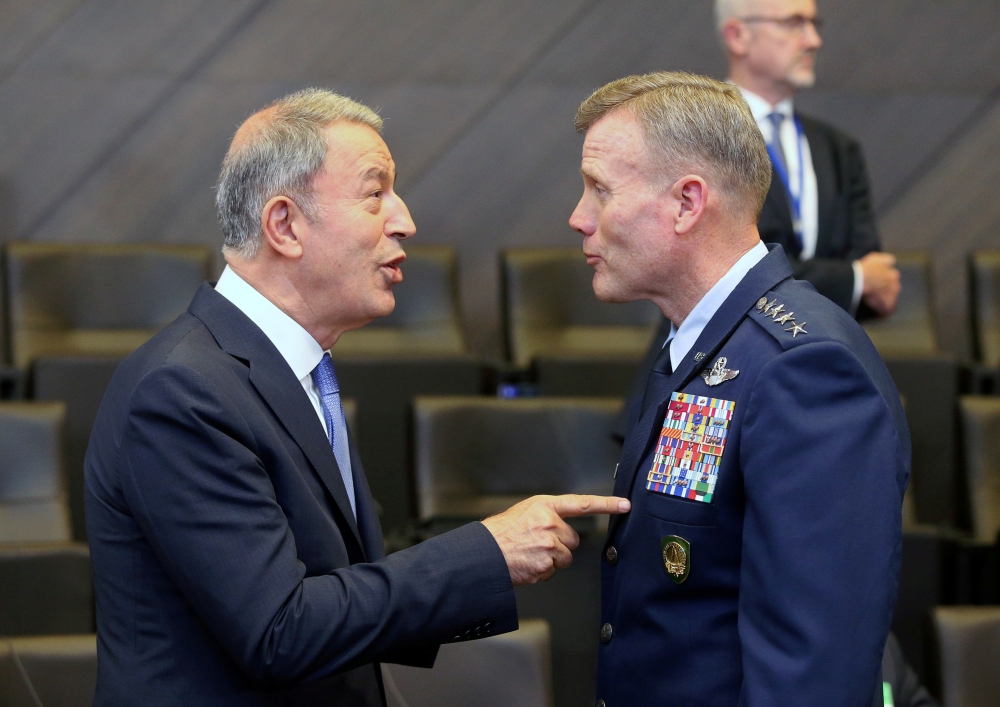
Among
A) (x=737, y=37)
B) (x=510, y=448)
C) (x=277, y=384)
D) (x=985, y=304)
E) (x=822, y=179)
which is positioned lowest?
(x=510, y=448)

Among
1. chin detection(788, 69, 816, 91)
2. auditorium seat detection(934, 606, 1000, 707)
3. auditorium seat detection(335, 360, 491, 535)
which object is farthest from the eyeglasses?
auditorium seat detection(934, 606, 1000, 707)

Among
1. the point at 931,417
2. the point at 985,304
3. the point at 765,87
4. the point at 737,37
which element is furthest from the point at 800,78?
the point at 985,304

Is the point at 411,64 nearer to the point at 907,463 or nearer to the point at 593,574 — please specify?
the point at 593,574

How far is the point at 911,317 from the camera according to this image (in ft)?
13.2

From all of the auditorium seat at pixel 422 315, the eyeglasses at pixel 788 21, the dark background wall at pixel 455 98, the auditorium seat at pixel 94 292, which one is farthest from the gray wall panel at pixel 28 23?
the eyeglasses at pixel 788 21

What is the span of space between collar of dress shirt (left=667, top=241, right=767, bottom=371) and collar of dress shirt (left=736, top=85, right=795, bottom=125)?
1377 mm

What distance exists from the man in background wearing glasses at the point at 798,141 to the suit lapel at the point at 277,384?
5.00 ft

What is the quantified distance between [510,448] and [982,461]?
1.36m

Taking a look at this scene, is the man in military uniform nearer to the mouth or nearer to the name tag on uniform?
the name tag on uniform

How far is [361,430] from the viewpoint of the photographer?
3305mm

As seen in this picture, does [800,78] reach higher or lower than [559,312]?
higher

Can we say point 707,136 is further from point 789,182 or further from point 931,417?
point 931,417

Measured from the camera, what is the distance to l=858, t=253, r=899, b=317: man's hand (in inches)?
99.3

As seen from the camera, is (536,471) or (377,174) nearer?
(377,174)
